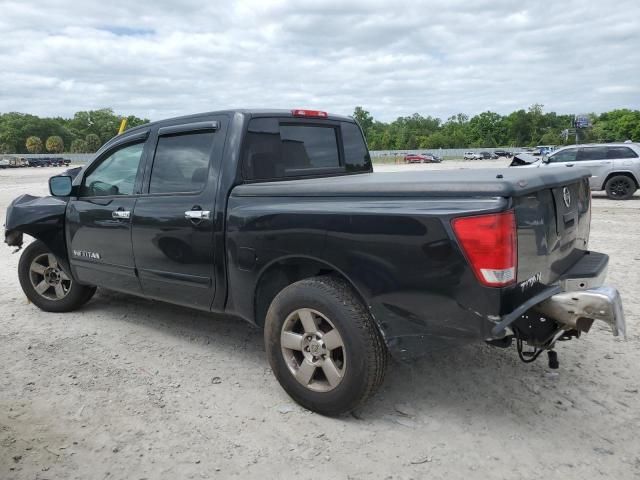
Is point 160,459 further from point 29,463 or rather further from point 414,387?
point 414,387

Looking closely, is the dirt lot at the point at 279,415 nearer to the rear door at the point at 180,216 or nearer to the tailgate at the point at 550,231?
the rear door at the point at 180,216

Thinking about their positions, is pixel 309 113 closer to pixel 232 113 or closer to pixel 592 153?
pixel 232 113

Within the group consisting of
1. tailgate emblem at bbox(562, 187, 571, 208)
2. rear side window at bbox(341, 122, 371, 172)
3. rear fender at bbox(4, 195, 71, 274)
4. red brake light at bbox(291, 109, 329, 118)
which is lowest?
rear fender at bbox(4, 195, 71, 274)

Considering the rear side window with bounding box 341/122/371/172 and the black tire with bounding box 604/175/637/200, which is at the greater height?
the rear side window with bounding box 341/122/371/172

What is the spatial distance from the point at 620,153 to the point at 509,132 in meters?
124

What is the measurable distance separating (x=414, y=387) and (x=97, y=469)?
1955mm

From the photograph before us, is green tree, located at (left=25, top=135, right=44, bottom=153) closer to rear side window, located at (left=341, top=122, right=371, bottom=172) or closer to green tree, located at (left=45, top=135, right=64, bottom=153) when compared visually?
green tree, located at (left=45, top=135, right=64, bottom=153)

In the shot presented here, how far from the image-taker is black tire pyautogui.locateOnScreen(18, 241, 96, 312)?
5.26 m

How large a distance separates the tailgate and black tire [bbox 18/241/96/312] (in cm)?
418

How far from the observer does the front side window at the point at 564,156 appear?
51.2ft

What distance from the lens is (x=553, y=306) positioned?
2.67m

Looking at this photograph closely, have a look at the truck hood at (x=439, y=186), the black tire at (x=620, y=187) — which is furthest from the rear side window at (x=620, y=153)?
the truck hood at (x=439, y=186)

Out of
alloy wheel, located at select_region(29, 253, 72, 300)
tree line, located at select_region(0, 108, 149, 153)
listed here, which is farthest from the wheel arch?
tree line, located at select_region(0, 108, 149, 153)

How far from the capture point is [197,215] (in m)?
3.76
